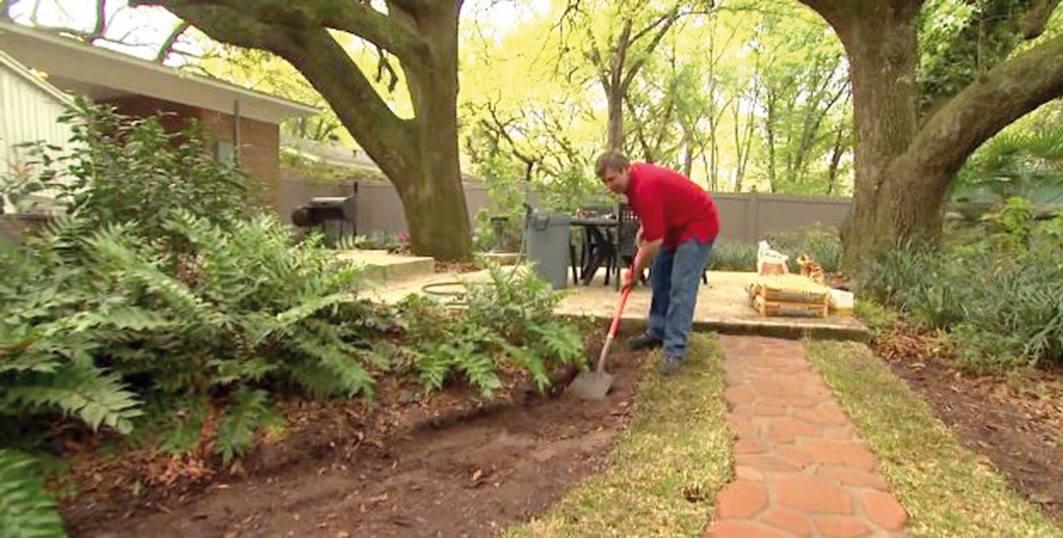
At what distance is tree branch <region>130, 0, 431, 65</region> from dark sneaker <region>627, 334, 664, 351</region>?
4934mm

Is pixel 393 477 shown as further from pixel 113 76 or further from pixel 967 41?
pixel 113 76

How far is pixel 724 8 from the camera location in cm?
1420

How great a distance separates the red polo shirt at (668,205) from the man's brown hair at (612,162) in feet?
0.44

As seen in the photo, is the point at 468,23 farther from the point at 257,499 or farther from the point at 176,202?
the point at 257,499

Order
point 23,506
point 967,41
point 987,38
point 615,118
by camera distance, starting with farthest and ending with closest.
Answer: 1. point 615,118
2. point 967,41
3. point 987,38
4. point 23,506

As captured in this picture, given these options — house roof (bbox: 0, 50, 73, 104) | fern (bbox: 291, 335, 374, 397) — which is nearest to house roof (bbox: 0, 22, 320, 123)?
house roof (bbox: 0, 50, 73, 104)

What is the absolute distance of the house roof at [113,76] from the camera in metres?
8.32

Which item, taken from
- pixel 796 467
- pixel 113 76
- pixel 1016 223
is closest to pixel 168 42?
pixel 113 76

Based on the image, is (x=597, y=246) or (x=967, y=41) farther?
(x=967, y=41)

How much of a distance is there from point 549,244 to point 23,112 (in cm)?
453

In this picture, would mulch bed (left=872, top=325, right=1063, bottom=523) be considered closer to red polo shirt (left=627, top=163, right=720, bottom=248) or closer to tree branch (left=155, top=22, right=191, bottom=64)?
red polo shirt (left=627, top=163, right=720, bottom=248)

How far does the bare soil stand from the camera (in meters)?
2.46

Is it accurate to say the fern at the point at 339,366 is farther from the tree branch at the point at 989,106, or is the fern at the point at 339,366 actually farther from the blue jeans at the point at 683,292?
the tree branch at the point at 989,106

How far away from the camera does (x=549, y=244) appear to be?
629cm
